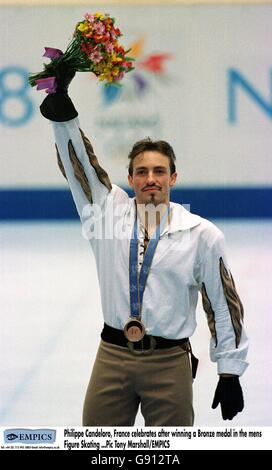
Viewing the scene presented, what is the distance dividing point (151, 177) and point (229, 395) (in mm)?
664

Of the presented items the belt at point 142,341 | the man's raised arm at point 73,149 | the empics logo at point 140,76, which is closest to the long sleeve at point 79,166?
the man's raised arm at point 73,149

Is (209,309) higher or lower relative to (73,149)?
lower

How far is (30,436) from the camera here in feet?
8.39

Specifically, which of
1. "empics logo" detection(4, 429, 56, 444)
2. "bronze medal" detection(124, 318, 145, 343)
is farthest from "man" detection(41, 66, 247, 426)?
"empics logo" detection(4, 429, 56, 444)

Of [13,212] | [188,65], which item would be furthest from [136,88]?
[13,212]

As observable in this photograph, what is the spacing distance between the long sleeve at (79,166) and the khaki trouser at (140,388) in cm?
43

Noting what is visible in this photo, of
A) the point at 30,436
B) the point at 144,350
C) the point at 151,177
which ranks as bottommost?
the point at 30,436

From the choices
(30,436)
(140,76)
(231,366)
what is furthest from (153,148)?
(140,76)

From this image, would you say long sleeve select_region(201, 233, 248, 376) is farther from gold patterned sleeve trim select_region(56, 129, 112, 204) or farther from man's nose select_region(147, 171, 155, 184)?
gold patterned sleeve trim select_region(56, 129, 112, 204)

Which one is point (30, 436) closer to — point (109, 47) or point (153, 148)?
point (153, 148)

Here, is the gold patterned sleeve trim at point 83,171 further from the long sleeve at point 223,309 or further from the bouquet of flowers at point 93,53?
the long sleeve at point 223,309

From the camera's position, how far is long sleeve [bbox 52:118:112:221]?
246cm

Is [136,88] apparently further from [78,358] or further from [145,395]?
[145,395]
